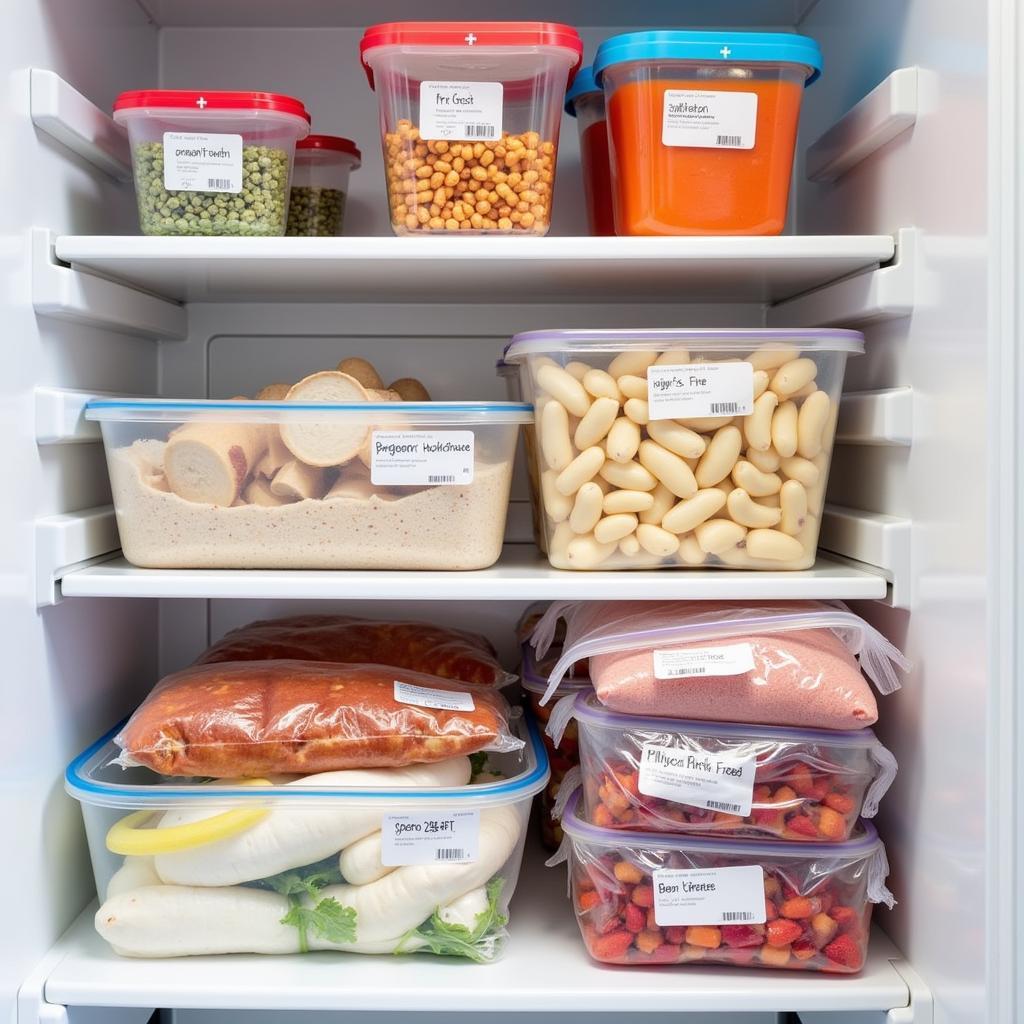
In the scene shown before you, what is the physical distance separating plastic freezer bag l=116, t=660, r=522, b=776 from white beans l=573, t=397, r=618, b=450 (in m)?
0.29

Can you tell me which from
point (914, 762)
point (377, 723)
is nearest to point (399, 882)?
point (377, 723)

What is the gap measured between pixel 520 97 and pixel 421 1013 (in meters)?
1.09

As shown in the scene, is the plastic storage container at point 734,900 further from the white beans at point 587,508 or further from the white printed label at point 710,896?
the white beans at point 587,508

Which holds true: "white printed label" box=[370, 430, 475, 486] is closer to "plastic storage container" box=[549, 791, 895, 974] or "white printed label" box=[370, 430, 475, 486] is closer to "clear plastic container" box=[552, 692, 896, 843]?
"clear plastic container" box=[552, 692, 896, 843]

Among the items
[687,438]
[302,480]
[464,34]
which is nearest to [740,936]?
[687,438]

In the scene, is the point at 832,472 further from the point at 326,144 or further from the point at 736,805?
Result: the point at 326,144

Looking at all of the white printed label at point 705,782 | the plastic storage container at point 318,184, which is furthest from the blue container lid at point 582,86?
the white printed label at point 705,782

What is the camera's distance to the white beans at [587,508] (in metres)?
1.01

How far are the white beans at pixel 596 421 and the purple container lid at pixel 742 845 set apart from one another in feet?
1.23

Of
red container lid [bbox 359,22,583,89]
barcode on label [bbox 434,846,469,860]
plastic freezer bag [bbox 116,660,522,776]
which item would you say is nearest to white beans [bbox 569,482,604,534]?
plastic freezer bag [bbox 116,660,522,776]

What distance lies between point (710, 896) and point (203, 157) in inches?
Result: 33.6

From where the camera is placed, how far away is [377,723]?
1012 mm

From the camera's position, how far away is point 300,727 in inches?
39.7

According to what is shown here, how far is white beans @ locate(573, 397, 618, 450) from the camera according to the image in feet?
3.28
